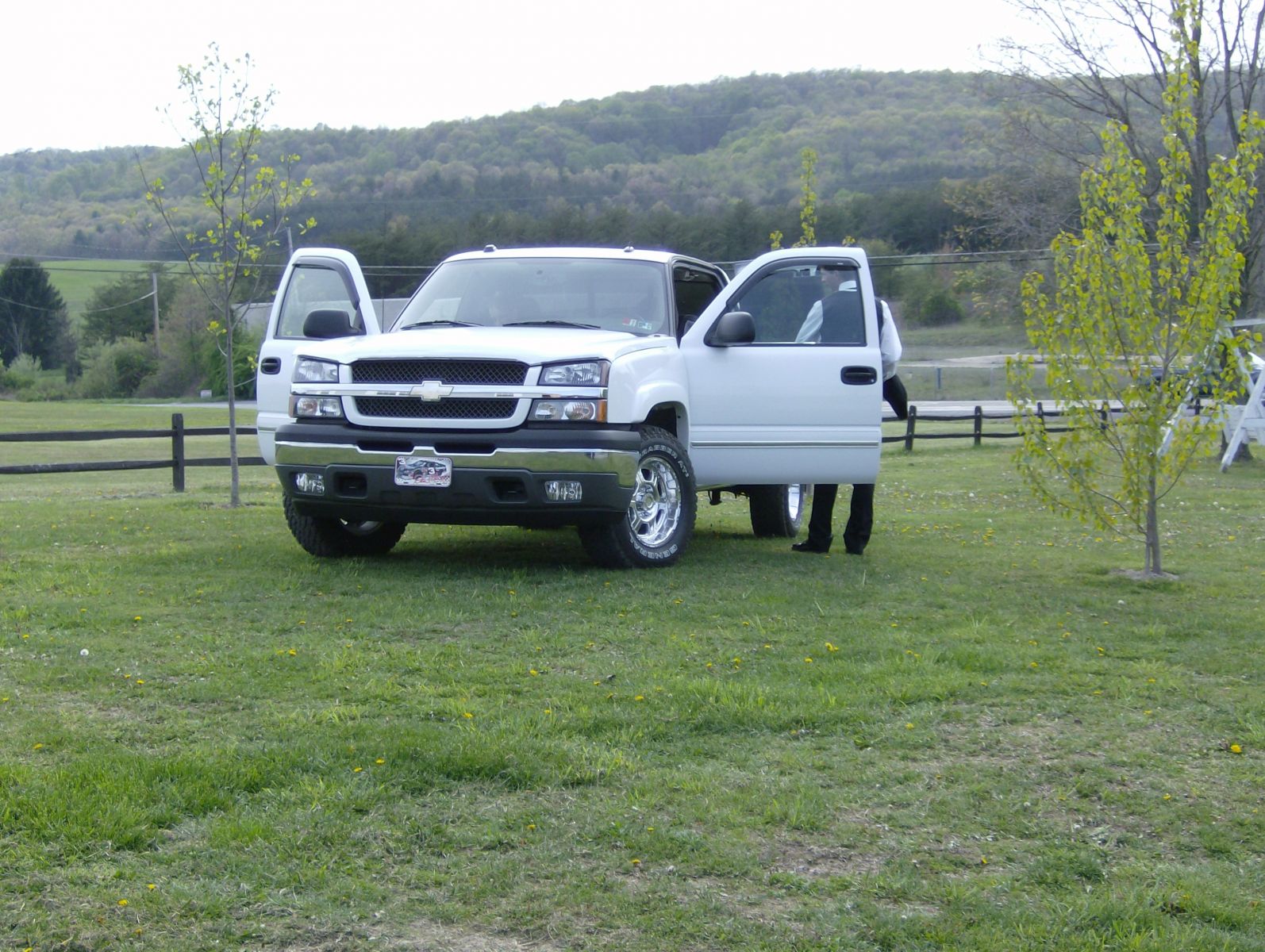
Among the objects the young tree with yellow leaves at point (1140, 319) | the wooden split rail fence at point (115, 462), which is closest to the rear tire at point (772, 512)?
the young tree with yellow leaves at point (1140, 319)

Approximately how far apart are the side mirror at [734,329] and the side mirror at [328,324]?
2.41 meters

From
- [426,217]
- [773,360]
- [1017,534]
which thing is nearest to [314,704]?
[773,360]

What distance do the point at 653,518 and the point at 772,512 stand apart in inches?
102

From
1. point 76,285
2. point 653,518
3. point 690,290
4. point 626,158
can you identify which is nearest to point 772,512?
point 690,290

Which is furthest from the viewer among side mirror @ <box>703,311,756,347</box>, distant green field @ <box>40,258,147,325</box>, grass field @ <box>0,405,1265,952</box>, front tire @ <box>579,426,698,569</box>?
distant green field @ <box>40,258,147,325</box>

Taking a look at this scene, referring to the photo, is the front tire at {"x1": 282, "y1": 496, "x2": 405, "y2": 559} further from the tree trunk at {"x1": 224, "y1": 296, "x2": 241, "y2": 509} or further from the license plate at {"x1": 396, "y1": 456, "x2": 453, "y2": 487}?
the tree trunk at {"x1": 224, "y1": 296, "x2": 241, "y2": 509}

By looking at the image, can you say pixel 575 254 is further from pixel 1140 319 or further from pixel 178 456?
pixel 178 456

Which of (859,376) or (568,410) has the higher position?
(859,376)

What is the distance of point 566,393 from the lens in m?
7.85

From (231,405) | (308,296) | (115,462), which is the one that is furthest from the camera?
(115,462)

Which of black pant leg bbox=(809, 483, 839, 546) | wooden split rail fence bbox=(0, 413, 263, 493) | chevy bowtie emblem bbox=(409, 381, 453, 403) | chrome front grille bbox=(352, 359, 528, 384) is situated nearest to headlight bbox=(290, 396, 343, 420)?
chrome front grille bbox=(352, 359, 528, 384)

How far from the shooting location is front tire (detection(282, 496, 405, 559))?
8.87 m

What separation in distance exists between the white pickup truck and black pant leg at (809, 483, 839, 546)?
1.68 ft

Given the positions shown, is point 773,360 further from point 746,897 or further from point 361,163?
point 361,163
